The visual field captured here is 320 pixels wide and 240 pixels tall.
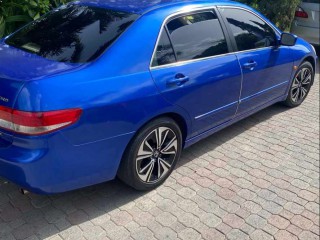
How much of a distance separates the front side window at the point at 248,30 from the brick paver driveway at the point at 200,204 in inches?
47.5

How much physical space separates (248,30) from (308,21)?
470 centimetres

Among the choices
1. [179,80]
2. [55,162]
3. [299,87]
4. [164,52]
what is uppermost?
[164,52]

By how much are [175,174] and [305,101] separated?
324 cm

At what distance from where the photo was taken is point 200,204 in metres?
3.14

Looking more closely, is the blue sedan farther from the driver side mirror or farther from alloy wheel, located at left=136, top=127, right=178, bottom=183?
the driver side mirror

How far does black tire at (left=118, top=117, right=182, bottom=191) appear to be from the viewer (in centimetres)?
291

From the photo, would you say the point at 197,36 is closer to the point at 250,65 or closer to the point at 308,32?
the point at 250,65

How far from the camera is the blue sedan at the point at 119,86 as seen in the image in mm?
2359

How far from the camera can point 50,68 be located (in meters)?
2.52

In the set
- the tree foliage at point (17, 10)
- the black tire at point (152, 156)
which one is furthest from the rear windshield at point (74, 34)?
the tree foliage at point (17, 10)

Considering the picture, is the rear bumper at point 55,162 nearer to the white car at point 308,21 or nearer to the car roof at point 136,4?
the car roof at point 136,4

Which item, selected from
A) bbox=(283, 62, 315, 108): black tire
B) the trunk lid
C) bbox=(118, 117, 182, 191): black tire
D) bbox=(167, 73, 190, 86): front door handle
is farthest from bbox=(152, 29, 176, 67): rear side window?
bbox=(283, 62, 315, 108): black tire

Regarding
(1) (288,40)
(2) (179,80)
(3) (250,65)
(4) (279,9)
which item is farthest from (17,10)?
(4) (279,9)

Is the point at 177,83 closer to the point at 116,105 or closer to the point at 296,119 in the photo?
the point at 116,105
